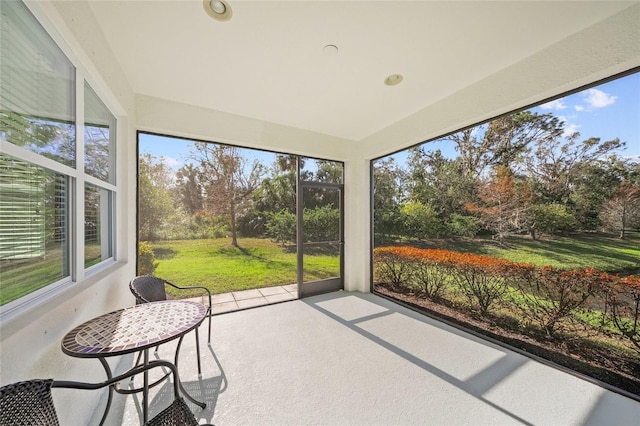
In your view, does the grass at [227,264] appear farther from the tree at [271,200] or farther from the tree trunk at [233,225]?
the tree at [271,200]

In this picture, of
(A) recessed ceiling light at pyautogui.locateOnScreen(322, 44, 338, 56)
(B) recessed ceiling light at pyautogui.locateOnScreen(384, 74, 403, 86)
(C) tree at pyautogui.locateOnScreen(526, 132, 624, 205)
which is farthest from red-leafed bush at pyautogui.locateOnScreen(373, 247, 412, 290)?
(A) recessed ceiling light at pyautogui.locateOnScreen(322, 44, 338, 56)

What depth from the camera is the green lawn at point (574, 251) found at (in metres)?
2.09

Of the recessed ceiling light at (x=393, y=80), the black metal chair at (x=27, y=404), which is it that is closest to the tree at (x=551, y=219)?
the recessed ceiling light at (x=393, y=80)

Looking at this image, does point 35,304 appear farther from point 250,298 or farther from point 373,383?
point 250,298

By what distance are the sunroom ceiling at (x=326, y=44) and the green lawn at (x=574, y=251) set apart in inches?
72.0

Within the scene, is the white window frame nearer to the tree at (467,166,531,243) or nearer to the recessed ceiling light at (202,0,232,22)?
the recessed ceiling light at (202,0,232,22)

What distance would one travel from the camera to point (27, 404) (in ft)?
2.65

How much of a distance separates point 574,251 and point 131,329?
3.81 meters

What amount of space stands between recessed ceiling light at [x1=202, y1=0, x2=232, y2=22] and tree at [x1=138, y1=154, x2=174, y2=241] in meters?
4.37

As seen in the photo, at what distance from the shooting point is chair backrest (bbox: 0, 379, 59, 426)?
753 millimetres

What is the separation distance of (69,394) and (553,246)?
13.5ft

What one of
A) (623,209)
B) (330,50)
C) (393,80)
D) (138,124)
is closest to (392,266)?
(623,209)

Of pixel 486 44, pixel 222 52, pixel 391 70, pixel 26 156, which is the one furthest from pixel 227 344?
pixel 486 44

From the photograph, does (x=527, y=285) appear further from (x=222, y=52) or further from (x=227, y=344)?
(x=222, y=52)
